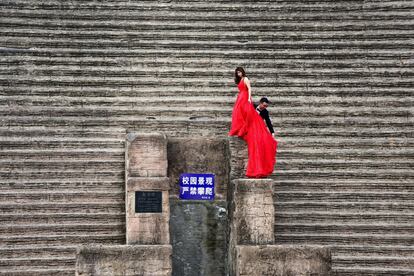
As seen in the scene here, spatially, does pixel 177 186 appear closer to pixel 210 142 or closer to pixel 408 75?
pixel 210 142

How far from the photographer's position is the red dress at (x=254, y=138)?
448 inches

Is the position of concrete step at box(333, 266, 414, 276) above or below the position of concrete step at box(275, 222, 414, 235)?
below

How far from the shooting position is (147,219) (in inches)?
434

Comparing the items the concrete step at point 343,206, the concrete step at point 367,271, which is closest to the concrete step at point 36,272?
the concrete step at point 343,206

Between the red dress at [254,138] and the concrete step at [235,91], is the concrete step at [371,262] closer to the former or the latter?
the red dress at [254,138]

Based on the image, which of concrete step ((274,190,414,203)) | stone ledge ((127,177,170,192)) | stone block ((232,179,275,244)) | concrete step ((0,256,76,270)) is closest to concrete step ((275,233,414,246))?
concrete step ((274,190,414,203))

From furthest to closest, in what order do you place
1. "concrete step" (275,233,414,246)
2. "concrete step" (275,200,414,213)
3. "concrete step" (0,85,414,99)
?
"concrete step" (0,85,414,99), "concrete step" (275,200,414,213), "concrete step" (275,233,414,246)

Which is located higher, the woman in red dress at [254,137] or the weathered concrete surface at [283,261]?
the woman in red dress at [254,137]

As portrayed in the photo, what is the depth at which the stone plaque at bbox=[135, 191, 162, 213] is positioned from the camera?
11.1m

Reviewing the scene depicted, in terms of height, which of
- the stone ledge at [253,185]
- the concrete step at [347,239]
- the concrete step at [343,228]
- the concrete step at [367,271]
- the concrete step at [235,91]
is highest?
the concrete step at [235,91]

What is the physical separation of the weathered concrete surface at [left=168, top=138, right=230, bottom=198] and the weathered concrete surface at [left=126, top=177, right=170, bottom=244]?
0.73 meters

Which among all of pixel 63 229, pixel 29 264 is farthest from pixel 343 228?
pixel 29 264

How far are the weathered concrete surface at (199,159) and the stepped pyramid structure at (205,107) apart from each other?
3.54ft

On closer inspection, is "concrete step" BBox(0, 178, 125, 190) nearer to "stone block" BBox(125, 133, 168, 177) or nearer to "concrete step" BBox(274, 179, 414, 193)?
"stone block" BBox(125, 133, 168, 177)
